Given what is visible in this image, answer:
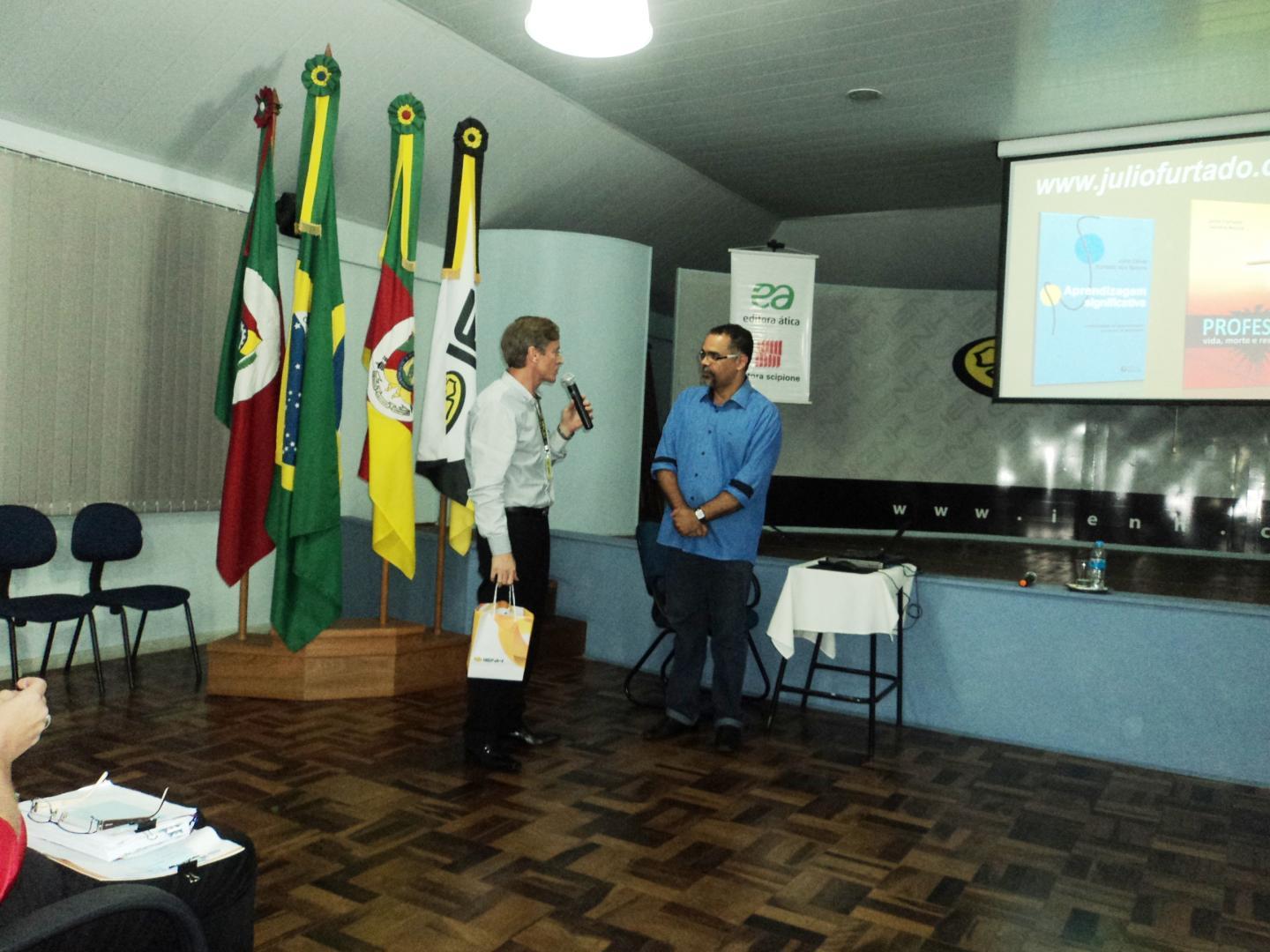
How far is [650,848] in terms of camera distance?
110 inches

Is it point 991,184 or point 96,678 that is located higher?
point 991,184

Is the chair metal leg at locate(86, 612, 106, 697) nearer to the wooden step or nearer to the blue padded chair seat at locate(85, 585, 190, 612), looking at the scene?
the blue padded chair seat at locate(85, 585, 190, 612)

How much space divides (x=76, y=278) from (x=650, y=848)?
11.8 feet

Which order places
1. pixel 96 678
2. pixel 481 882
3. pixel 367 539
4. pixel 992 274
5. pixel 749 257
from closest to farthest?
1. pixel 481 882
2. pixel 96 678
3. pixel 367 539
4. pixel 749 257
5. pixel 992 274

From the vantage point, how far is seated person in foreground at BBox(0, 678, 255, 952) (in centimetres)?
123

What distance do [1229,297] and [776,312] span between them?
278cm

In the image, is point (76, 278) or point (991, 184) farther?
point (991, 184)

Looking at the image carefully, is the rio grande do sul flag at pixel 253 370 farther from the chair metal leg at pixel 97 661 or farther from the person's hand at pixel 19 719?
the person's hand at pixel 19 719

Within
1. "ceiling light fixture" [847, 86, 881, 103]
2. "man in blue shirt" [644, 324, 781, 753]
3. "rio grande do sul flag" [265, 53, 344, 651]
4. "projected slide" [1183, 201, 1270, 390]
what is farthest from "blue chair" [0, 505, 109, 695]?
"projected slide" [1183, 201, 1270, 390]

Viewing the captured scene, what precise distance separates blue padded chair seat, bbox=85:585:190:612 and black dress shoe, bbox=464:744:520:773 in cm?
173

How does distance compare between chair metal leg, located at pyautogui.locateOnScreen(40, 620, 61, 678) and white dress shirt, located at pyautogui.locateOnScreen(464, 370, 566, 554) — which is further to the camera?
chair metal leg, located at pyautogui.locateOnScreen(40, 620, 61, 678)

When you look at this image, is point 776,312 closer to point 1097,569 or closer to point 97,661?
point 1097,569

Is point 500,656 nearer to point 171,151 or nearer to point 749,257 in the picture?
point 171,151

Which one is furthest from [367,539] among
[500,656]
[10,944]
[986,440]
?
[986,440]
